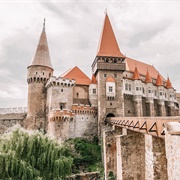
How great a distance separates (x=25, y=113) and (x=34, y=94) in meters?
3.44

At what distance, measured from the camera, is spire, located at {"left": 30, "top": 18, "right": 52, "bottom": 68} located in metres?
26.6

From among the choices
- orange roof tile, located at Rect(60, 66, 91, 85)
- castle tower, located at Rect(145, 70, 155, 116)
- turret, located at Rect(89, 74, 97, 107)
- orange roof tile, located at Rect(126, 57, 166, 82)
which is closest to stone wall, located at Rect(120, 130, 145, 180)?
turret, located at Rect(89, 74, 97, 107)

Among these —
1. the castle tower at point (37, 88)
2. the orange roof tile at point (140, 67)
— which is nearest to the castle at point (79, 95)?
the castle tower at point (37, 88)

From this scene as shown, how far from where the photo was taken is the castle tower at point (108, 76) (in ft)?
83.6

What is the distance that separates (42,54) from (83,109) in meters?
10.4

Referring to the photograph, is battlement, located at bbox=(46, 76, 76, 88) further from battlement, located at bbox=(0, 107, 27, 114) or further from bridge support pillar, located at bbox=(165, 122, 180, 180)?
bridge support pillar, located at bbox=(165, 122, 180, 180)

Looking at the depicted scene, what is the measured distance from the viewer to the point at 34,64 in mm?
26281

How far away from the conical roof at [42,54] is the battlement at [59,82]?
3.82m

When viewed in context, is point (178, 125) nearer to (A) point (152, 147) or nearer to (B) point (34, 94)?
(A) point (152, 147)

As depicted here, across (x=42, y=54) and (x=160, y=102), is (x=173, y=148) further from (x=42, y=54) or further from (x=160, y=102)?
(x=160, y=102)

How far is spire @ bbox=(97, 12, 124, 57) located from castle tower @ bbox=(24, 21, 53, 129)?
27.2ft

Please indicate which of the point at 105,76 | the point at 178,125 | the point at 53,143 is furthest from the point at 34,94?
the point at 178,125

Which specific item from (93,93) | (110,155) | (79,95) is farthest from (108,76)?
(110,155)

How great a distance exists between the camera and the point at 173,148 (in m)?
5.26
